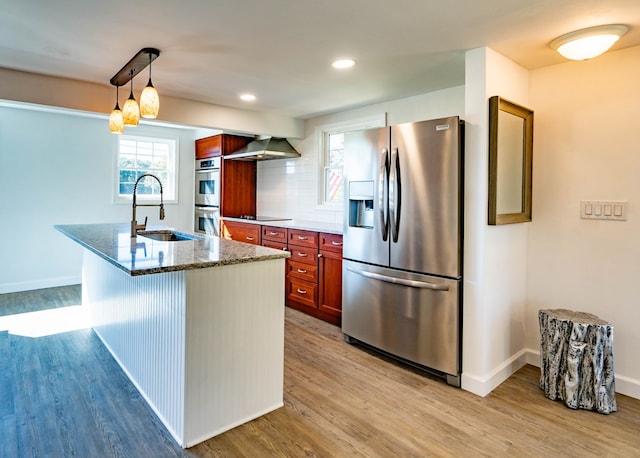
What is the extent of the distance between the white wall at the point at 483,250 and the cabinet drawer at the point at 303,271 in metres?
1.73

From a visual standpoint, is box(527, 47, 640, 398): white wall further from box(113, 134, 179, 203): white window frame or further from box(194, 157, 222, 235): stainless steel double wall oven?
box(113, 134, 179, 203): white window frame

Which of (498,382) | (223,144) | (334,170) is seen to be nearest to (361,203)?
(334,170)

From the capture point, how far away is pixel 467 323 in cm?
255

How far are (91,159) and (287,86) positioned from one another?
3352 millimetres

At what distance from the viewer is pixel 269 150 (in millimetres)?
4695

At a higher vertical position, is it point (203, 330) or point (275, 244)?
point (275, 244)

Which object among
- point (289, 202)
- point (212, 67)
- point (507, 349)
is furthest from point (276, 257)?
point (289, 202)

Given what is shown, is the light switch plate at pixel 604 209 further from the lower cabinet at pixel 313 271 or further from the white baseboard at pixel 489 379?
the lower cabinet at pixel 313 271

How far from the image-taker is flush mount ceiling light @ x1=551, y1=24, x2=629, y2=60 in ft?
6.88

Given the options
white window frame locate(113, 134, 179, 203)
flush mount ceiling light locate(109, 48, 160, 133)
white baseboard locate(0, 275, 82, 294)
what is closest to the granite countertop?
flush mount ceiling light locate(109, 48, 160, 133)

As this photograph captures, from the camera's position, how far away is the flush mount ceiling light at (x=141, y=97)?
236cm

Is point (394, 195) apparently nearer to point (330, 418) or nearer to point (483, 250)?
point (483, 250)

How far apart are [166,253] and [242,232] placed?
9.26 ft

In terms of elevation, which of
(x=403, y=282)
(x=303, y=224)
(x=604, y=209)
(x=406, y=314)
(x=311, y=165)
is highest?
(x=311, y=165)
